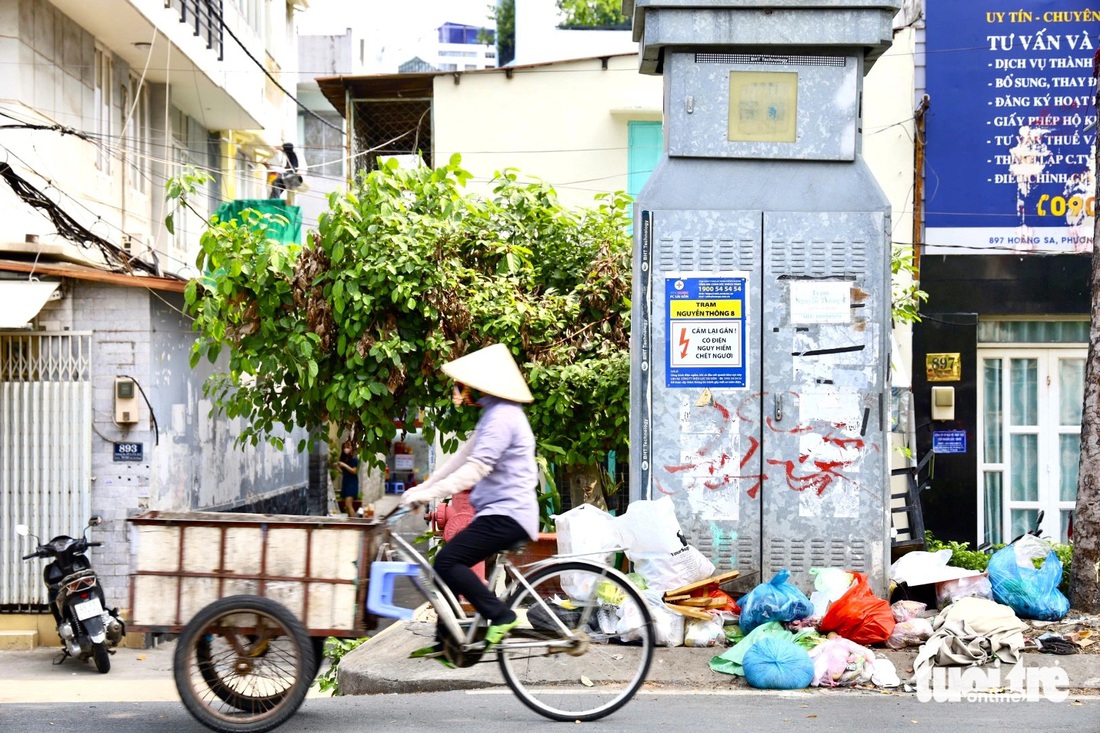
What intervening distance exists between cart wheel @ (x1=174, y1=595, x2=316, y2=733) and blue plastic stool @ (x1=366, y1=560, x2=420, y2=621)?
13.8 inches

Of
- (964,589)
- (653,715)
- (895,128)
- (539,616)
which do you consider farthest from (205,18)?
(653,715)

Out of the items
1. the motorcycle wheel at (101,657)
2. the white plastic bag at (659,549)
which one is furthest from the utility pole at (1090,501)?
the motorcycle wheel at (101,657)

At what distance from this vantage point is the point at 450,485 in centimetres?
532

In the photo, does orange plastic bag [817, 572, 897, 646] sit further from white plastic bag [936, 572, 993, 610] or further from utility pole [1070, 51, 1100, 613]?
utility pole [1070, 51, 1100, 613]

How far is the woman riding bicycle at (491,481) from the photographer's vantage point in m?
5.42

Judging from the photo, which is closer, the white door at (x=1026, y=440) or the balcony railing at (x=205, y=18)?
the white door at (x=1026, y=440)

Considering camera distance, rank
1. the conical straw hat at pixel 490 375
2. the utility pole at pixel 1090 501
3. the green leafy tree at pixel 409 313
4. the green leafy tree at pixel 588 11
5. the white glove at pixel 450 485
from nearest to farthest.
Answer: the white glove at pixel 450 485 < the conical straw hat at pixel 490 375 < the utility pole at pixel 1090 501 < the green leafy tree at pixel 409 313 < the green leafy tree at pixel 588 11

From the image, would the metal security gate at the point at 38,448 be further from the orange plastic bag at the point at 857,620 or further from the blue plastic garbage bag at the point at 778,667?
the orange plastic bag at the point at 857,620

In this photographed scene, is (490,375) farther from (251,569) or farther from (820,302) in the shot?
(820,302)

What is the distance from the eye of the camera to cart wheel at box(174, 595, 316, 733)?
17.3 feet

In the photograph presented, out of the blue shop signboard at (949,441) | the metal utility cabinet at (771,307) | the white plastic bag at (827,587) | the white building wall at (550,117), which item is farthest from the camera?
the white building wall at (550,117)

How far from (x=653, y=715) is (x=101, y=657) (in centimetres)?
615

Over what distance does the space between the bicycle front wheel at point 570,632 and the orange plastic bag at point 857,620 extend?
1764 mm

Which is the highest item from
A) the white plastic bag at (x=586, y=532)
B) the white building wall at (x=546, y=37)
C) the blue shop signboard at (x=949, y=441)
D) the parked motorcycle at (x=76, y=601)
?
the white building wall at (x=546, y=37)
